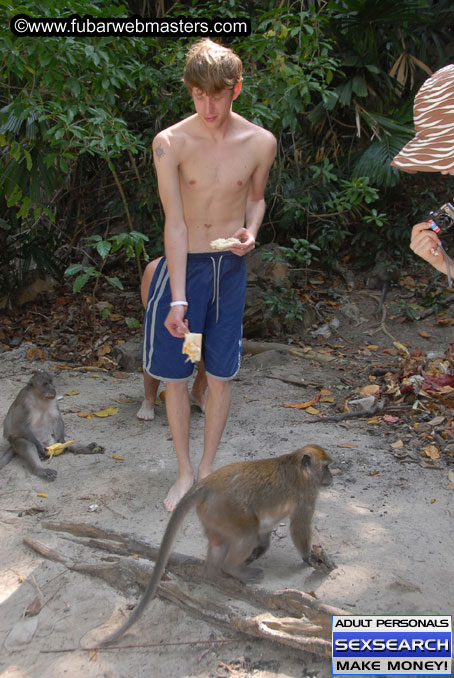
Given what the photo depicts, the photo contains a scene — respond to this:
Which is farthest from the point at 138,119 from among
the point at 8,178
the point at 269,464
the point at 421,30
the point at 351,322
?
the point at 269,464

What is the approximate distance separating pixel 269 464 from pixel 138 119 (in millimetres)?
5002

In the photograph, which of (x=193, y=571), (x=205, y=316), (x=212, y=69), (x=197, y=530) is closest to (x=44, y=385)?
(x=205, y=316)

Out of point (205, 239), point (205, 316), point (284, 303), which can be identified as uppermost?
point (205, 239)

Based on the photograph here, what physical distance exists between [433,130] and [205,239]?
1.61 metres

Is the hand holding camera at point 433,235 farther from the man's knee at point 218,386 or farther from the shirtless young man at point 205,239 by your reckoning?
the man's knee at point 218,386

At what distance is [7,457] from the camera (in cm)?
452

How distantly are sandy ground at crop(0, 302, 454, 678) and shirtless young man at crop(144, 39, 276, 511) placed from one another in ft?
1.97

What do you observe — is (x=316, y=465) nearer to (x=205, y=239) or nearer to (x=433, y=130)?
(x=205, y=239)

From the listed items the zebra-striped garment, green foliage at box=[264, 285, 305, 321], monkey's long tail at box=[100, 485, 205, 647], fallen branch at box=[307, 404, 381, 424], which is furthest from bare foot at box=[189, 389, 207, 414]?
the zebra-striped garment

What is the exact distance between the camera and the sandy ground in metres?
2.69

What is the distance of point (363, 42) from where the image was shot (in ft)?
23.5

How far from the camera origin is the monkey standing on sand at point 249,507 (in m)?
2.96

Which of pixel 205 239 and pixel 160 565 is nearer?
pixel 160 565

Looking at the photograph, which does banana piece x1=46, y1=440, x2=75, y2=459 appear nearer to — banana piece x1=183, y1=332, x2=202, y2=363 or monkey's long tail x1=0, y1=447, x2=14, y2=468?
monkey's long tail x1=0, y1=447, x2=14, y2=468
